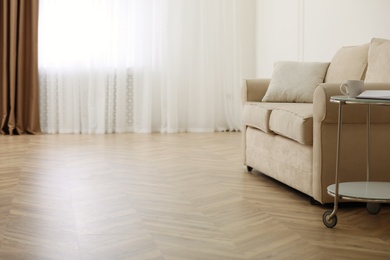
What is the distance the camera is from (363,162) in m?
3.35

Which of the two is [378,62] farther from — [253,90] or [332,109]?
[253,90]

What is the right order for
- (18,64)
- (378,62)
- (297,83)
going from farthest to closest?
(18,64) < (297,83) < (378,62)

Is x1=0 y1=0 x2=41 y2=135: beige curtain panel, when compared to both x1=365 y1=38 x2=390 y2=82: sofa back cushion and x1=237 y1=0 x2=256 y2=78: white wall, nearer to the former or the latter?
x1=237 y1=0 x2=256 y2=78: white wall

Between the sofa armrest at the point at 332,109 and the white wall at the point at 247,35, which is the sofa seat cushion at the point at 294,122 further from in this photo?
the white wall at the point at 247,35

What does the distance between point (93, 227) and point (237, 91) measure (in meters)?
4.31

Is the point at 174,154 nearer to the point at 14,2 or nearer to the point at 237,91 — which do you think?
the point at 237,91

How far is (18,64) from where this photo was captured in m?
6.50

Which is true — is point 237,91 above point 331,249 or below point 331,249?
above

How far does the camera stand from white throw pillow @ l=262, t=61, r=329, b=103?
14.6 ft

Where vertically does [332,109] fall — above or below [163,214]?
above

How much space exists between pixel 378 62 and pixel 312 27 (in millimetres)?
1971

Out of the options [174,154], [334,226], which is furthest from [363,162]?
[174,154]

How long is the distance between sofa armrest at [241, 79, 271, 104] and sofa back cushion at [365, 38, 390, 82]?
2.93 feet

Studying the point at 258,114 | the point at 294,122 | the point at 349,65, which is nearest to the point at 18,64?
the point at 258,114
